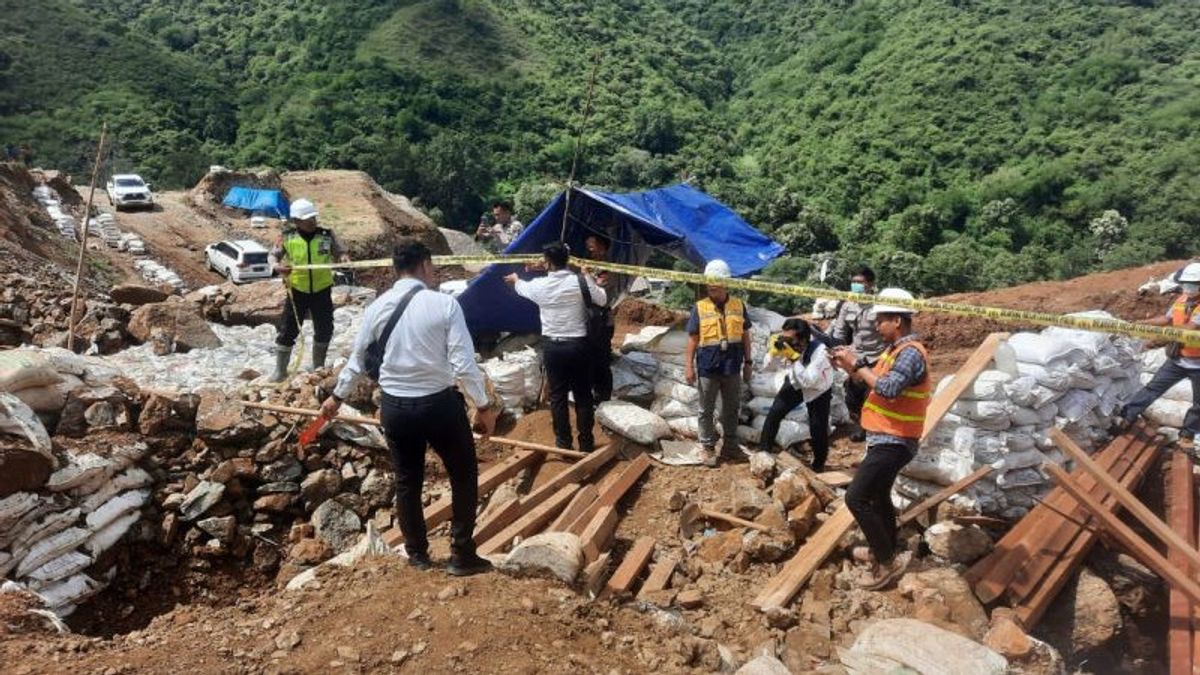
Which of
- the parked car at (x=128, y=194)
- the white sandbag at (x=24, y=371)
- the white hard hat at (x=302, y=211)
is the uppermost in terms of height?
the white hard hat at (x=302, y=211)

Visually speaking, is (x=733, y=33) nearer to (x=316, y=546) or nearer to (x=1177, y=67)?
(x=1177, y=67)

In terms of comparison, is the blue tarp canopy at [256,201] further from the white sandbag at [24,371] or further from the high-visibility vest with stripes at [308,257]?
the white sandbag at [24,371]

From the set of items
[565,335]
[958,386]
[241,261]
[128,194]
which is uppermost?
[565,335]

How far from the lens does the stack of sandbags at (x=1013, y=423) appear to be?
15.9 ft

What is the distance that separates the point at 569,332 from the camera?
16.9 ft

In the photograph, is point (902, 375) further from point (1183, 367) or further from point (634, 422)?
point (1183, 367)

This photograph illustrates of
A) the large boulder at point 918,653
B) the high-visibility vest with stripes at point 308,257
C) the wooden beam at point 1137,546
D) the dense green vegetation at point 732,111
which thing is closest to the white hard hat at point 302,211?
the high-visibility vest with stripes at point 308,257

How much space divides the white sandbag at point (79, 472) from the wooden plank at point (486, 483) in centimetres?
182

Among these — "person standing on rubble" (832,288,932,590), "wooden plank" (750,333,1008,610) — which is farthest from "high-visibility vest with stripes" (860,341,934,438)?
"wooden plank" (750,333,1008,610)

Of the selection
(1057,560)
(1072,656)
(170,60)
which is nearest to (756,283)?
(1057,560)

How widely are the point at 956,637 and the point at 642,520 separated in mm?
2034

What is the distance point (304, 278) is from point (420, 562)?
3.39 meters

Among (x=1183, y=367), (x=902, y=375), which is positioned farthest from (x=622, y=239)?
(x=1183, y=367)

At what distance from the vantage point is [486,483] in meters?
5.01
